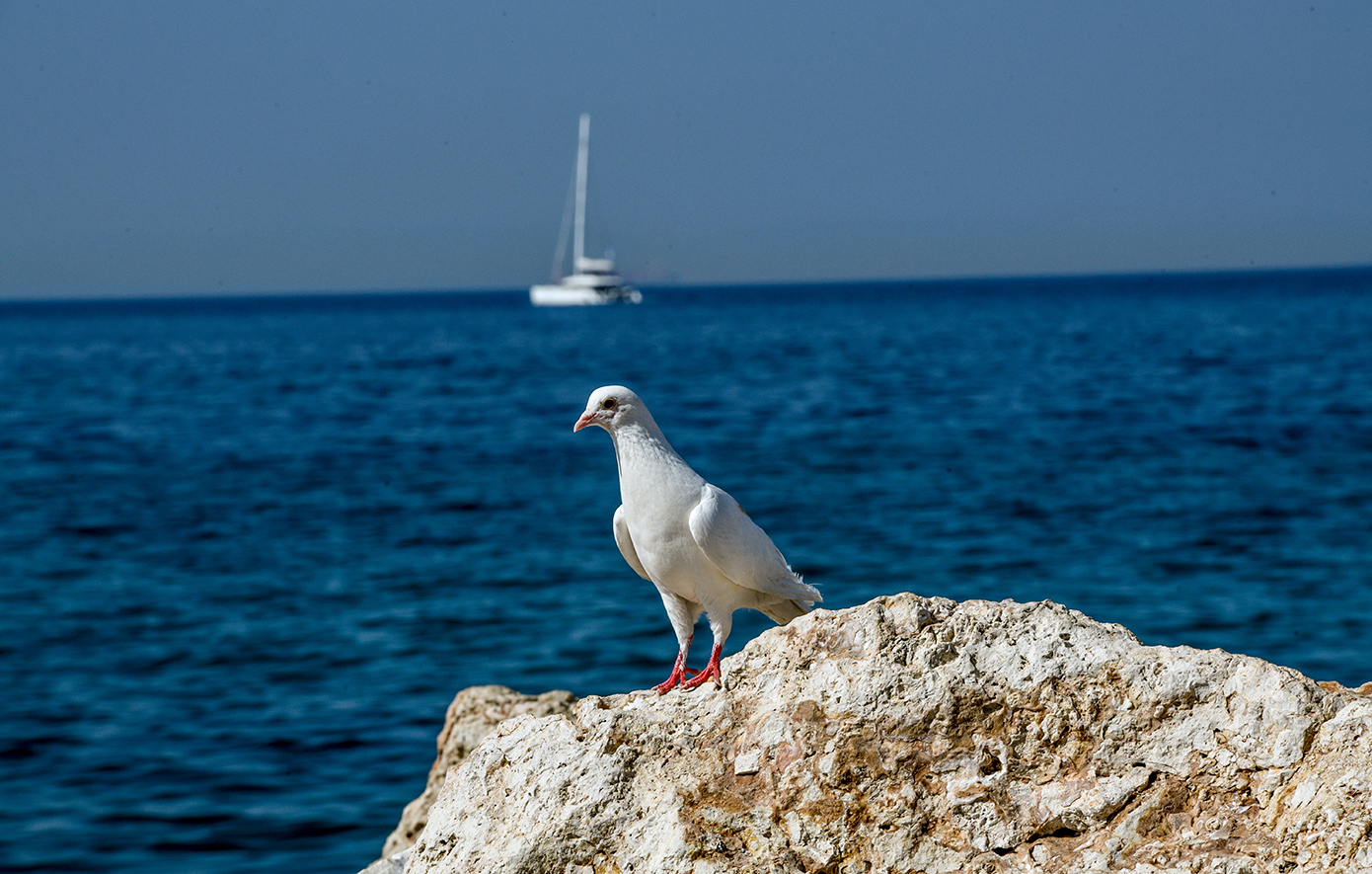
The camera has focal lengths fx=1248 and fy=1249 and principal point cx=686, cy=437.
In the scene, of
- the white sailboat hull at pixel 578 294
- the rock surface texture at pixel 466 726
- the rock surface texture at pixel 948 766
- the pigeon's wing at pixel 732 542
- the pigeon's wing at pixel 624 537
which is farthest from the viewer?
the white sailboat hull at pixel 578 294

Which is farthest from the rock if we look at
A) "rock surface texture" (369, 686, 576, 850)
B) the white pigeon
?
the white pigeon

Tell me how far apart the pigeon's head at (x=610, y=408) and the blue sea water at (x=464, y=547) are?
226 inches

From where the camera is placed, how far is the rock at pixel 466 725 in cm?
635

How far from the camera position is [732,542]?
444 centimetres

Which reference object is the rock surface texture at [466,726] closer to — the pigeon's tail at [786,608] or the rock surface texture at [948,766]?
the pigeon's tail at [786,608]

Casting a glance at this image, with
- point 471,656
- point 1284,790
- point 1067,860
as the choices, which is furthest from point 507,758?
point 471,656

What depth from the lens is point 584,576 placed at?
53.2ft

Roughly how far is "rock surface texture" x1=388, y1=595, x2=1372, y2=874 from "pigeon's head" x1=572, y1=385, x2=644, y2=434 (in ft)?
4.46

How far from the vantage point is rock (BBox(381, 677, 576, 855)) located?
20.8ft

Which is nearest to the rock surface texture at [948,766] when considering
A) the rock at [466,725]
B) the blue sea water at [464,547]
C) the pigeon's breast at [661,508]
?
the pigeon's breast at [661,508]

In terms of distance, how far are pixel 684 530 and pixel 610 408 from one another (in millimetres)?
528

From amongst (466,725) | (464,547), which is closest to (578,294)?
(464,547)

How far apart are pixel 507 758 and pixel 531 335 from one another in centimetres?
7670

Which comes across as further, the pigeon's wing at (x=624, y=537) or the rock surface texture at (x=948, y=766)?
the pigeon's wing at (x=624, y=537)
